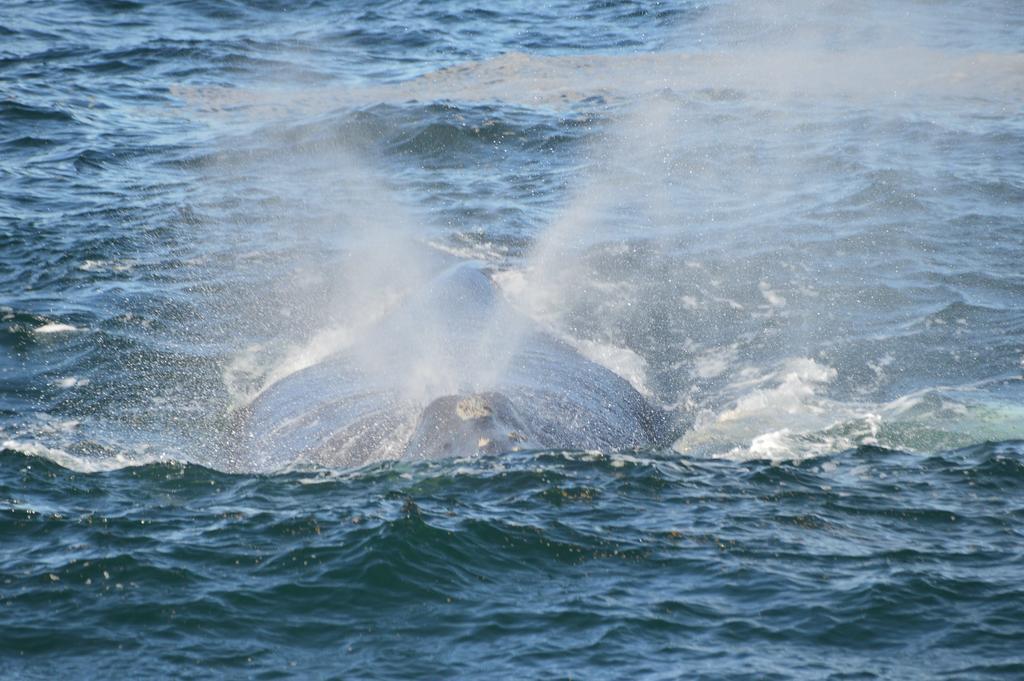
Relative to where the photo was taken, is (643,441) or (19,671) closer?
(19,671)

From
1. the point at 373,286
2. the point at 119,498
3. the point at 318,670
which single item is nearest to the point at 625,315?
the point at 373,286

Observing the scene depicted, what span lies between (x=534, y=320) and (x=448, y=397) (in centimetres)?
414

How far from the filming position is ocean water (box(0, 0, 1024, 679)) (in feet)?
26.9

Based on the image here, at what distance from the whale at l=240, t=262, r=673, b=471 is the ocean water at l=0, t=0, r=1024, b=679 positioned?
0.27 meters

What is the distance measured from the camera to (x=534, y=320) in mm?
14273

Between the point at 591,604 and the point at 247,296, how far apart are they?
9.45 m

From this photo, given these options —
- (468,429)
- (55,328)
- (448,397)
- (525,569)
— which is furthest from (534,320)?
(525,569)

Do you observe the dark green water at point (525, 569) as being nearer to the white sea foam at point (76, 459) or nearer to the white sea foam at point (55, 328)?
the white sea foam at point (76, 459)

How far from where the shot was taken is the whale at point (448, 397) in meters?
10.1

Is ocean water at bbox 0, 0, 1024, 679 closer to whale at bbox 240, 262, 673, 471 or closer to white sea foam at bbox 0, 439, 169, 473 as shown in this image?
white sea foam at bbox 0, 439, 169, 473

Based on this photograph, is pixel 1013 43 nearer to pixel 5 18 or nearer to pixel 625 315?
pixel 625 315

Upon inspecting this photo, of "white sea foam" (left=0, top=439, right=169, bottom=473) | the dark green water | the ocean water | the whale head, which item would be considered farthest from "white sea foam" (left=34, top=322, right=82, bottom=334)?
the whale head

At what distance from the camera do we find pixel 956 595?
8.44 metres

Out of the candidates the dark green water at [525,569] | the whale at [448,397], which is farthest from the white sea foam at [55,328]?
the dark green water at [525,569]
